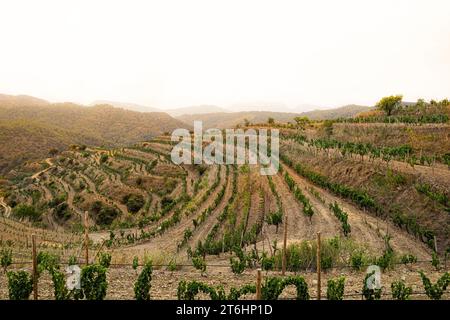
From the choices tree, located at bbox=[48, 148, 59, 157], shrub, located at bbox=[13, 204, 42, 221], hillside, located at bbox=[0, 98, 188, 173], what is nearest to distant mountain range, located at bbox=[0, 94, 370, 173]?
hillside, located at bbox=[0, 98, 188, 173]

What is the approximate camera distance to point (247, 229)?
67.7ft

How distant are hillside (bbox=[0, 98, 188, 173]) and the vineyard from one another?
31341 mm

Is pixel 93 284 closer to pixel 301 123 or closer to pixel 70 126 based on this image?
pixel 301 123

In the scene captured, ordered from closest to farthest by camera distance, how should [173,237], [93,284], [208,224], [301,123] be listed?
[93,284] → [173,237] → [208,224] → [301,123]

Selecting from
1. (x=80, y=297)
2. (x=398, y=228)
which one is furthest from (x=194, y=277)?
(x=398, y=228)

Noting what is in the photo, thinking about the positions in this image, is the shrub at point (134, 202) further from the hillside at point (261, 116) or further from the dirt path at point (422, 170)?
the hillside at point (261, 116)

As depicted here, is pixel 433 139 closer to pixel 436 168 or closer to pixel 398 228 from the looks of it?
pixel 436 168

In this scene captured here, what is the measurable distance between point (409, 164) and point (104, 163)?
40872mm

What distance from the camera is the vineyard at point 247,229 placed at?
34.5ft

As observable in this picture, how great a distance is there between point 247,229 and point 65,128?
3762 inches

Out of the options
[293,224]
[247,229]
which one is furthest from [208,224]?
[293,224]

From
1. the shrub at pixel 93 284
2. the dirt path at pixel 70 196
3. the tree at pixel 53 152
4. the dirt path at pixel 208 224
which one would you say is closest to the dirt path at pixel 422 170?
the dirt path at pixel 208 224

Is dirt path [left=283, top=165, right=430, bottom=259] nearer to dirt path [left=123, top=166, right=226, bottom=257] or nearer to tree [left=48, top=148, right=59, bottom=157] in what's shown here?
dirt path [left=123, top=166, right=226, bottom=257]
